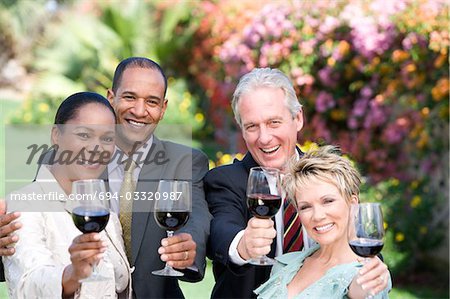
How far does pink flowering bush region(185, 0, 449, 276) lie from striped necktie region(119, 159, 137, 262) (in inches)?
177

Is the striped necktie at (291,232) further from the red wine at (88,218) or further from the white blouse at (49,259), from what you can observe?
the red wine at (88,218)

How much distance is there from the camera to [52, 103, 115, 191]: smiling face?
3062mm

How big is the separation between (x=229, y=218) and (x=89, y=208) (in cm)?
93

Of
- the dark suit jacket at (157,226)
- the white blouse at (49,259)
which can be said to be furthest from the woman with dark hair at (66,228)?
the dark suit jacket at (157,226)

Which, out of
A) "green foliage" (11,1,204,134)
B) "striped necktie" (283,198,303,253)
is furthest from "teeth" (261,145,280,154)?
"green foliage" (11,1,204,134)

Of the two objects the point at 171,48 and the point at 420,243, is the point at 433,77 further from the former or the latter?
the point at 171,48

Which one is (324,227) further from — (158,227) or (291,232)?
(158,227)

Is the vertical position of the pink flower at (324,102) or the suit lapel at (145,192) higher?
the pink flower at (324,102)

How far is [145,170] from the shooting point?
11.8 ft

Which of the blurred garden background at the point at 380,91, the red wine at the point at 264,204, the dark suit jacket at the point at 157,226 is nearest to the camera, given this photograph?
the red wine at the point at 264,204

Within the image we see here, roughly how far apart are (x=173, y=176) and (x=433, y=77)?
4.70 metres

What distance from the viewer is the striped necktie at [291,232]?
3.47 meters

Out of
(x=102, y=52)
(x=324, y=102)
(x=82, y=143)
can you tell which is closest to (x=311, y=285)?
(x=82, y=143)

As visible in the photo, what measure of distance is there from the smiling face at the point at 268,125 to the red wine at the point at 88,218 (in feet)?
3.30
